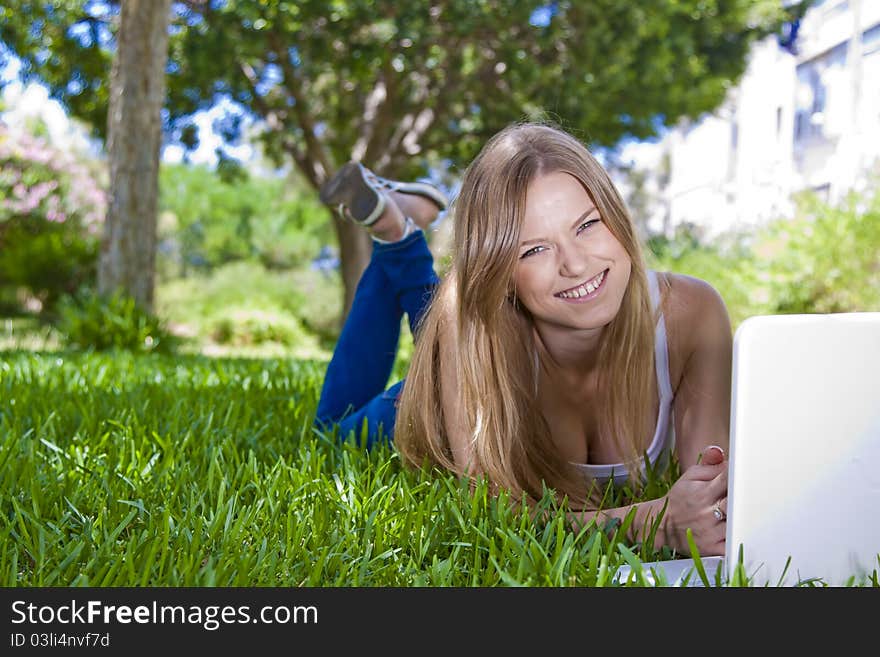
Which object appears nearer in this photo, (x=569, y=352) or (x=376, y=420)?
(x=569, y=352)

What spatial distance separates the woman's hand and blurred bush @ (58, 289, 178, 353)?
523 cm

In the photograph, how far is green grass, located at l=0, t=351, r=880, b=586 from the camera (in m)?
1.38

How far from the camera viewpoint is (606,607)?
1.13 m

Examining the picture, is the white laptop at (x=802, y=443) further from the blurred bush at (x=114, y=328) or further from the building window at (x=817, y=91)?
the building window at (x=817, y=91)

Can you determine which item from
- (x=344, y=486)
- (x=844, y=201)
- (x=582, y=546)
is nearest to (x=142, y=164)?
(x=344, y=486)

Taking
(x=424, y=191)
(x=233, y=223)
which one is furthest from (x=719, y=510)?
(x=233, y=223)

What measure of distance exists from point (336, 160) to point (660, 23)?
5164 millimetres

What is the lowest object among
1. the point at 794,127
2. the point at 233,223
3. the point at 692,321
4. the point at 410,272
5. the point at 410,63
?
the point at 692,321

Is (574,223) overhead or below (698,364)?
overhead

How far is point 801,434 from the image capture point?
1177mm

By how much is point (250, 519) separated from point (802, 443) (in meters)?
0.98

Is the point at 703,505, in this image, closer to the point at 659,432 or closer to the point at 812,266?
the point at 659,432

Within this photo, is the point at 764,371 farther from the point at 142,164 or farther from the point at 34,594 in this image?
the point at 142,164

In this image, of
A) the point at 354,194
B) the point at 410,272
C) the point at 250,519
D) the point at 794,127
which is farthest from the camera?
the point at 794,127
